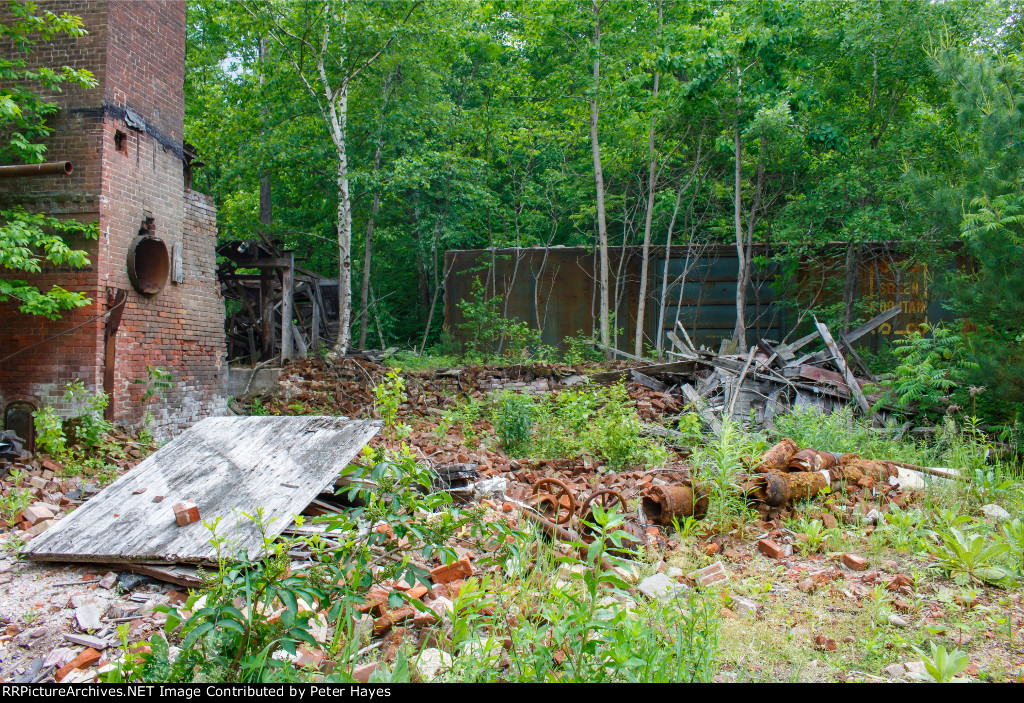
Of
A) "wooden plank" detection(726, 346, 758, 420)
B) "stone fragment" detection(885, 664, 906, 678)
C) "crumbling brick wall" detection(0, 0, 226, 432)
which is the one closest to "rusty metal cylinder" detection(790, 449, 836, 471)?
"stone fragment" detection(885, 664, 906, 678)

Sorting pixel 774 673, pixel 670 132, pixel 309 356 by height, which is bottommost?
pixel 774 673

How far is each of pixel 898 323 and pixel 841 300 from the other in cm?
114

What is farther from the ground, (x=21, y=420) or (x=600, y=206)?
(x=600, y=206)

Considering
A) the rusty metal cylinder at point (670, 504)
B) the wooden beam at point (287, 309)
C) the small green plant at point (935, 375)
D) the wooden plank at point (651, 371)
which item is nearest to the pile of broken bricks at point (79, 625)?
the rusty metal cylinder at point (670, 504)

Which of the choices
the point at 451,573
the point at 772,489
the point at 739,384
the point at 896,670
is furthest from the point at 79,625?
the point at 739,384

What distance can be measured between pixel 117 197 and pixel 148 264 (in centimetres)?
104

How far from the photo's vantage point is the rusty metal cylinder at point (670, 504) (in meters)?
4.30

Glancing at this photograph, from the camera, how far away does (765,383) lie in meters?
8.60

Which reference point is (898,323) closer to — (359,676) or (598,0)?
(598,0)

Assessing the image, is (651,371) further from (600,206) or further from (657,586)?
(657,586)

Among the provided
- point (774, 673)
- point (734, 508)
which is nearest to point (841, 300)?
point (734, 508)

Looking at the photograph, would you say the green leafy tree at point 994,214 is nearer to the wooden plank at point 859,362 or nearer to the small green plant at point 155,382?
the wooden plank at point 859,362

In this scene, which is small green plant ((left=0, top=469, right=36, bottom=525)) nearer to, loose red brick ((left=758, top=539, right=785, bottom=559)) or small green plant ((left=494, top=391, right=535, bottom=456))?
small green plant ((left=494, top=391, right=535, bottom=456))
